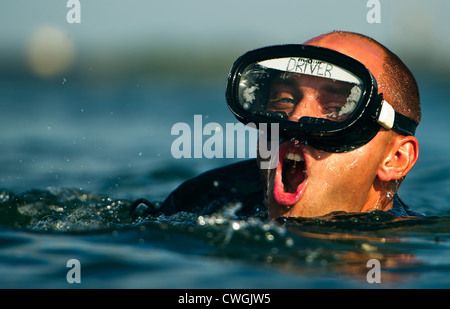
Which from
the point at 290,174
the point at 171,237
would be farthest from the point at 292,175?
the point at 171,237

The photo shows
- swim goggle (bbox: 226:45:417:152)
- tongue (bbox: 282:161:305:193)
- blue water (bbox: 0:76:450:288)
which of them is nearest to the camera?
blue water (bbox: 0:76:450:288)

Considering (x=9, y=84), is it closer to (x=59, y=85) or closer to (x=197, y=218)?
(x=59, y=85)

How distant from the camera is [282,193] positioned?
11.5 feet

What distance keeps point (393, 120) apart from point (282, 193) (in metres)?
0.70

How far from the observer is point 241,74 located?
3721mm

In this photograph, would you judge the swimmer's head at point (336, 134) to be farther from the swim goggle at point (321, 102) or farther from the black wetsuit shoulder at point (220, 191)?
the black wetsuit shoulder at point (220, 191)

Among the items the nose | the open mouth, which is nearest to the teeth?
the open mouth

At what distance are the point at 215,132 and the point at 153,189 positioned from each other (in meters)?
2.80

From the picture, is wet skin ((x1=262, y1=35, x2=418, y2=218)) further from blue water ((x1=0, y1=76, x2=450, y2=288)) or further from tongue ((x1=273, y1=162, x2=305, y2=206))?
blue water ((x1=0, y1=76, x2=450, y2=288))

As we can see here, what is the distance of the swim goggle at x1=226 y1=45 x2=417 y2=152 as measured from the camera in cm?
341

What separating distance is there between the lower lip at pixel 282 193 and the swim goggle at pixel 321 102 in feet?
0.62

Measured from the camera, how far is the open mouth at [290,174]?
3484 mm

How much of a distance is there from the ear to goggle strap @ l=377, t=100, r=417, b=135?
5 centimetres

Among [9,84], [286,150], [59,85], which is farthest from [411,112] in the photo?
[9,84]
